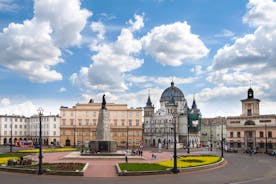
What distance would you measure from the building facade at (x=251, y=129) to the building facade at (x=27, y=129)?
6459cm

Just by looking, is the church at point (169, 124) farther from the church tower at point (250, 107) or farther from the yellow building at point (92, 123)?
the church tower at point (250, 107)

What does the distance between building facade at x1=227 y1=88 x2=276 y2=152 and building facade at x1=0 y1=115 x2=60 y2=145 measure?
6459 cm

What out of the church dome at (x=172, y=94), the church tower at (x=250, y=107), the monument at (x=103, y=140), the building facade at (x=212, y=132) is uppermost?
the church dome at (x=172, y=94)

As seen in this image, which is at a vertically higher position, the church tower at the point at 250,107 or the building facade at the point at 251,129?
the church tower at the point at 250,107

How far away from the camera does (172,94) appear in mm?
160125

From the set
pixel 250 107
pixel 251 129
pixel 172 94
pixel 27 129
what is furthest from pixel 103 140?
pixel 172 94

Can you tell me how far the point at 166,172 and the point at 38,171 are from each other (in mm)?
12897

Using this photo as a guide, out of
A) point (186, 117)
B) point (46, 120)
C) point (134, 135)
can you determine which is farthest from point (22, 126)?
point (186, 117)

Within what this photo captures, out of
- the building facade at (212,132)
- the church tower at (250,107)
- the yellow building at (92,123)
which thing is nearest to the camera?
the church tower at (250,107)

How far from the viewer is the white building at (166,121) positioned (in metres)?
138

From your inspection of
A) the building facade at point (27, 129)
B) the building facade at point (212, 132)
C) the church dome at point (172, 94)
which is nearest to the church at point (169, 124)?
the church dome at point (172, 94)

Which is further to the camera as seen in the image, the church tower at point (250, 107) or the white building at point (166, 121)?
the white building at point (166, 121)

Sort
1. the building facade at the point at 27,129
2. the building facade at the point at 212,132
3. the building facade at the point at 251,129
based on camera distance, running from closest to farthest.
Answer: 1. the building facade at the point at 251,129
2. the building facade at the point at 27,129
3. the building facade at the point at 212,132

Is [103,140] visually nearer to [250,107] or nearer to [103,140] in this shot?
[103,140]
